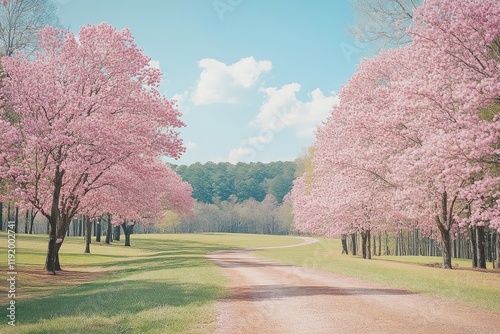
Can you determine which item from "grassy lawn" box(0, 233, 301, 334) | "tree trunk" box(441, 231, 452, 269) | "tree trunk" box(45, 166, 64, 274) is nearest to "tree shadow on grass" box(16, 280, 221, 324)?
"grassy lawn" box(0, 233, 301, 334)

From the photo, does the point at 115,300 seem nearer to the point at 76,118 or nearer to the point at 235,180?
the point at 76,118

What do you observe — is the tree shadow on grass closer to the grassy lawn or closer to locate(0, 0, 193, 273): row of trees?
the grassy lawn

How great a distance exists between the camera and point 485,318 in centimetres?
1198

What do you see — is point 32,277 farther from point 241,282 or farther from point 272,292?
point 272,292

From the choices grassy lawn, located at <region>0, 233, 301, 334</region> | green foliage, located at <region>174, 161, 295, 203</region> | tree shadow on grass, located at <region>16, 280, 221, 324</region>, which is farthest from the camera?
green foliage, located at <region>174, 161, 295, 203</region>

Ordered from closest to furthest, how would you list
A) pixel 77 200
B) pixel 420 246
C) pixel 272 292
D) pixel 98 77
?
pixel 272 292 < pixel 98 77 < pixel 77 200 < pixel 420 246

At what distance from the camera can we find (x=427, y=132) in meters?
24.8

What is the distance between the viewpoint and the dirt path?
10.9 metres

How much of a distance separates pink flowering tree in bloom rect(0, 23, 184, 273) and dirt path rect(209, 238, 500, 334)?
1356cm

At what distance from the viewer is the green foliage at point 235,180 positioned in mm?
177125

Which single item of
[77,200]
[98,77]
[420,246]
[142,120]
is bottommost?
[420,246]

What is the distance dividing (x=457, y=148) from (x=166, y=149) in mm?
18206

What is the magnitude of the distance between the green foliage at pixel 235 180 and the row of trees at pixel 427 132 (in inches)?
5095

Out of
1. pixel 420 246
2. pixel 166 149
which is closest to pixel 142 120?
pixel 166 149
